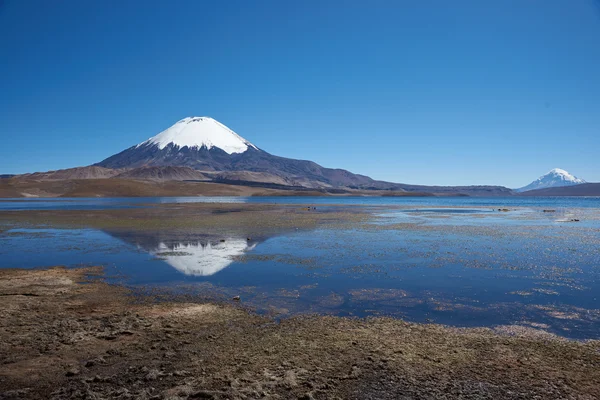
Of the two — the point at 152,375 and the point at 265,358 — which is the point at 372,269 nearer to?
the point at 265,358

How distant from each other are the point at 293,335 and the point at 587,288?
39.4 feet

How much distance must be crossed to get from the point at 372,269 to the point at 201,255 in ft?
32.0

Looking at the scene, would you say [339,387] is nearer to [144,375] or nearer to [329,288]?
[144,375]

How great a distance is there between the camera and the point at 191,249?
80.1 ft

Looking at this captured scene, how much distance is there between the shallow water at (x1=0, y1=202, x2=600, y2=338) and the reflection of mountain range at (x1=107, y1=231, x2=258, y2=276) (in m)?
0.07

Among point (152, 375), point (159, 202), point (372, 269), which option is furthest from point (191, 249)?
point (159, 202)

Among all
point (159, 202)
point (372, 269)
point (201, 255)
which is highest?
point (159, 202)

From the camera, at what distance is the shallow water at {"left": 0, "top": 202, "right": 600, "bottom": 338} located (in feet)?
40.5

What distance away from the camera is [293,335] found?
31.9 feet

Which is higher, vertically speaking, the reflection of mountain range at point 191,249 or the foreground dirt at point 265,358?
the foreground dirt at point 265,358

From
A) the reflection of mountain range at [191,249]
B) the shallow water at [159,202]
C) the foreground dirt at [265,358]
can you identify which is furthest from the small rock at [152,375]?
the shallow water at [159,202]

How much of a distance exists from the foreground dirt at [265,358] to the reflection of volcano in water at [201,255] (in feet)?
22.2

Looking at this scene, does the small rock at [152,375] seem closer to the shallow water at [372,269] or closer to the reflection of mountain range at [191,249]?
the shallow water at [372,269]

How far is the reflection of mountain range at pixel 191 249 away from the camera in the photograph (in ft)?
62.7
